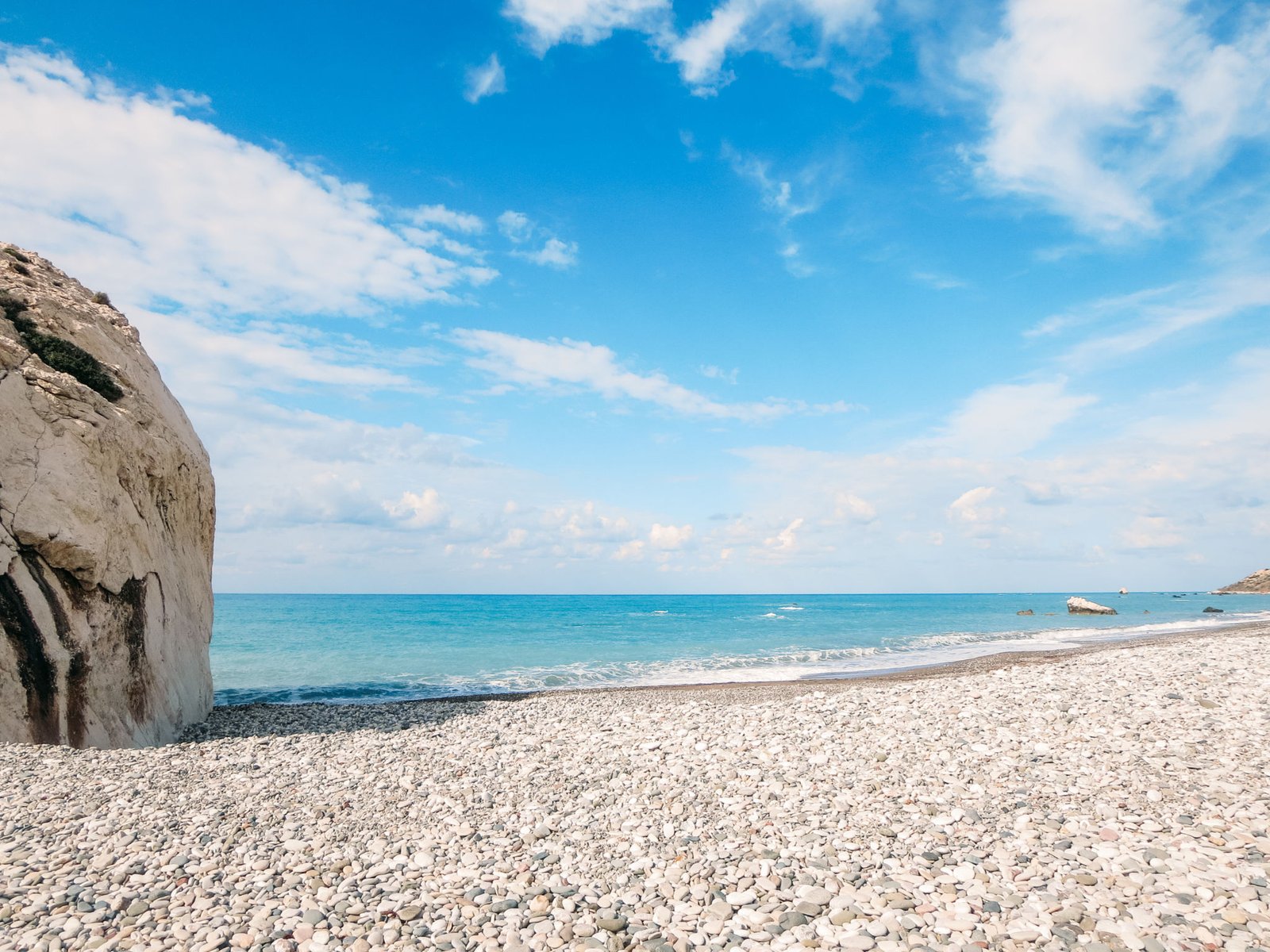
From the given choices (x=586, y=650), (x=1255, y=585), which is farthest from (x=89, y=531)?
(x=1255, y=585)

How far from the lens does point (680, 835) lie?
308 inches

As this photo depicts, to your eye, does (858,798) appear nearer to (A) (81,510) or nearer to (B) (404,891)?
(B) (404,891)

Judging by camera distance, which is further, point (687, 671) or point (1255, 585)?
point (1255, 585)

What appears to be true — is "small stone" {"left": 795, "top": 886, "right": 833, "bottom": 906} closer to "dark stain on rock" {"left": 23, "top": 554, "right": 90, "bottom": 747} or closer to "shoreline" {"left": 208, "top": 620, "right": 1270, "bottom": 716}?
"dark stain on rock" {"left": 23, "top": 554, "right": 90, "bottom": 747}

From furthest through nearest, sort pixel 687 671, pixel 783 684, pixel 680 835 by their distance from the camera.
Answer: pixel 687 671 → pixel 783 684 → pixel 680 835

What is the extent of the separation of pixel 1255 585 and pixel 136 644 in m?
178

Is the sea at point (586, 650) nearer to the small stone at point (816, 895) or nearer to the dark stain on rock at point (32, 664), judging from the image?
the dark stain on rock at point (32, 664)

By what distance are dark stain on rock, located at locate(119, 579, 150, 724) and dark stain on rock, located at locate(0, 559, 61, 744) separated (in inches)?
59.0

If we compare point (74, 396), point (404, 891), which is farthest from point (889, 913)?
point (74, 396)

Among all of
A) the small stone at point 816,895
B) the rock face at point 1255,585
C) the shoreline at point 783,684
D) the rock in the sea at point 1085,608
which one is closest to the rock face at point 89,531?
the shoreline at point 783,684

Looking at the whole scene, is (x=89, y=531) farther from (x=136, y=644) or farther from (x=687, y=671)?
(x=687, y=671)

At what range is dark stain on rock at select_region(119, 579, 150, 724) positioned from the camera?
41.6ft

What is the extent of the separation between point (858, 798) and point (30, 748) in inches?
479

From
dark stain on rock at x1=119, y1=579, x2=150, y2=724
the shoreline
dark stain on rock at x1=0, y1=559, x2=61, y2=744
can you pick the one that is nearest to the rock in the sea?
the shoreline
